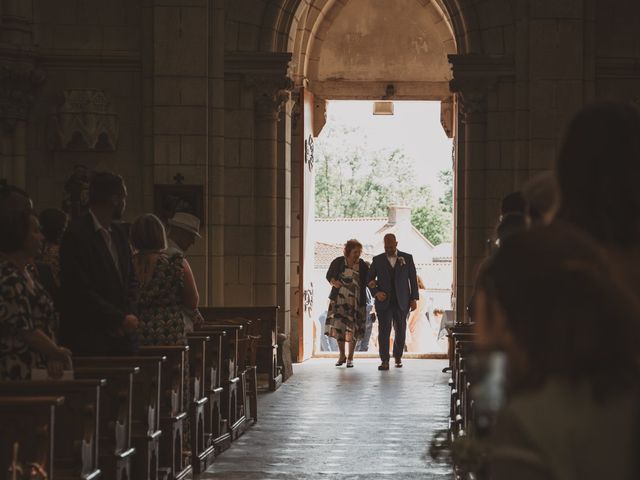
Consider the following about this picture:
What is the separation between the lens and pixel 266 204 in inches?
519

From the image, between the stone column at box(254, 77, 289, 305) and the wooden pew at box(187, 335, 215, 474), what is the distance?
496 centimetres

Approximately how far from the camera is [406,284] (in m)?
14.6

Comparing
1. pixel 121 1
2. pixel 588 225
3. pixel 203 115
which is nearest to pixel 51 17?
pixel 121 1

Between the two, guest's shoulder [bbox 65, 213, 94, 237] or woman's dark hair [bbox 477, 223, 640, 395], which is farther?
guest's shoulder [bbox 65, 213, 94, 237]

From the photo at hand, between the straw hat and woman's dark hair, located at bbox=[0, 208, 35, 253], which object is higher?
the straw hat

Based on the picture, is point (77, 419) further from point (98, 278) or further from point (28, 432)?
point (98, 278)

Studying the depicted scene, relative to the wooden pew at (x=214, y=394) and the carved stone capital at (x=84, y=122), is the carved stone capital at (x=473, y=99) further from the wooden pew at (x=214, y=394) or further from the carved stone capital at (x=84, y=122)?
the wooden pew at (x=214, y=394)

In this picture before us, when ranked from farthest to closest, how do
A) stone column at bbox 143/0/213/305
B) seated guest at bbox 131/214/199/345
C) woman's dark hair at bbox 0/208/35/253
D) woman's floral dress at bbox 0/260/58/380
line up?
stone column at bbox 143/0/213/305, seated guest at bbox 131/214/199/345, woman's dark hair at bbox 0/208/35/253, woman's floral dress at bbox 0/260/58/380

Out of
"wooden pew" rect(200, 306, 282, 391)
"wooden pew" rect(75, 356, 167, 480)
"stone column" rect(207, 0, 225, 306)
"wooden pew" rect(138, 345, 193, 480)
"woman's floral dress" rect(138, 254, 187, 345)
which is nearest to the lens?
"wooden pew" rect(75, 356, 167, 480)

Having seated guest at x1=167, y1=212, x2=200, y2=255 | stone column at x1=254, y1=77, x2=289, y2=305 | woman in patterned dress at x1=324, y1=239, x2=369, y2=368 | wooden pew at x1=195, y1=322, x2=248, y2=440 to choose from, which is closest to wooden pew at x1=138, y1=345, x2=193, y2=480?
seated guest at x1=167, y1=212, x2=200, y2=255

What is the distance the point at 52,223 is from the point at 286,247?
621 centimetres

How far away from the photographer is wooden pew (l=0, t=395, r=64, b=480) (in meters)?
4.30

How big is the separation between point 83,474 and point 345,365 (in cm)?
1015

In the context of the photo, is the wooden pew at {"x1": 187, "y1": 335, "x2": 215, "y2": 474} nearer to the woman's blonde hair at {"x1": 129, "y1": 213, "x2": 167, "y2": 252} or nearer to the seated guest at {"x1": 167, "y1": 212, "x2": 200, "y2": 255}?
the seated guest at {"x1": 167, "y1": 212, "x2": 200, "y2": 255}
